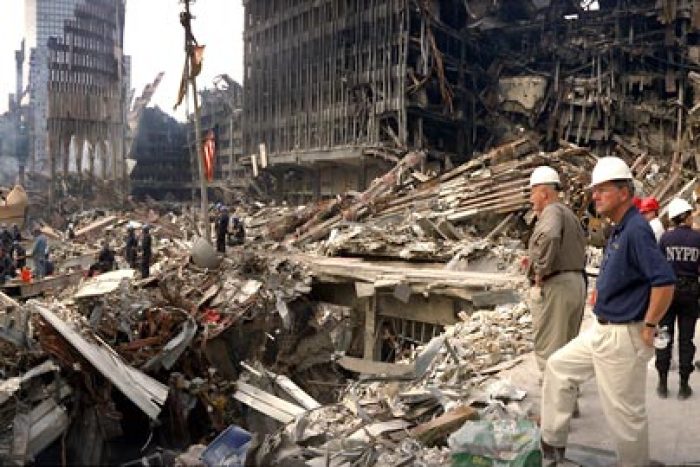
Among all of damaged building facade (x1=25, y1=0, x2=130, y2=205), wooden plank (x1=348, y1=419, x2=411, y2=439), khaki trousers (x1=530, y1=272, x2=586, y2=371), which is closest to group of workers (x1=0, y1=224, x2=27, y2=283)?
wooden plank (x1=348, y1=419, x2=411, y2=439)

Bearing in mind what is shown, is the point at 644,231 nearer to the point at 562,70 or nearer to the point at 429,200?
the point at 429,200

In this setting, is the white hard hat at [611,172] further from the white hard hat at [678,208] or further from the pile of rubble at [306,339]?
the white hard hat at [678,208]

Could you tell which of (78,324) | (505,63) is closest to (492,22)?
(505,63)

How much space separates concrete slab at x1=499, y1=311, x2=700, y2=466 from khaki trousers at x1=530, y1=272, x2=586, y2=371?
24.5 inches

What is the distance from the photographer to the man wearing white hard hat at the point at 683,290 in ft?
16.0

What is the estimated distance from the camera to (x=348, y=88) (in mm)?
25500

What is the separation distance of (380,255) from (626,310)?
34.7 feet

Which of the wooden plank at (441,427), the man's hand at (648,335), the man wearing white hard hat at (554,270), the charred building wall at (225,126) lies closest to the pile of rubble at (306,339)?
the wooden plank at (441,427)

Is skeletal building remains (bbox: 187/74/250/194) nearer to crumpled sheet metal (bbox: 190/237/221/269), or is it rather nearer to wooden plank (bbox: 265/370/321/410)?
crumpled sheet metal (bbox: 190/237/221/269)

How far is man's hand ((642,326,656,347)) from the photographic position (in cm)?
323

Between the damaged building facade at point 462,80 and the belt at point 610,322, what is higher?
the damaged building facade at point 462,80

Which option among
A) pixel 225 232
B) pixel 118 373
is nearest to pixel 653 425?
pixel 118 373

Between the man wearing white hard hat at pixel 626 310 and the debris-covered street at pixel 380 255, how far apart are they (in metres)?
0.01

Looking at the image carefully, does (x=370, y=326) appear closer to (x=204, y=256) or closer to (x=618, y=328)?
(x=204, y=256)
